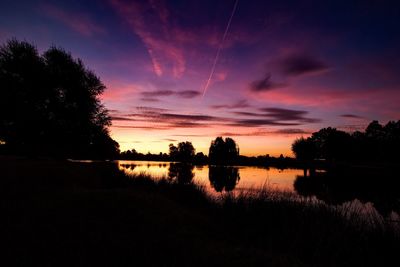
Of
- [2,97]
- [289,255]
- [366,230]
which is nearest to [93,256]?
[289,255]

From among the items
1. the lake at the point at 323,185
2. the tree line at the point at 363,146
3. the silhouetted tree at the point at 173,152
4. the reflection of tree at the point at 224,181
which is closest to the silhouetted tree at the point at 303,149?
the tree line at the point at 363,146

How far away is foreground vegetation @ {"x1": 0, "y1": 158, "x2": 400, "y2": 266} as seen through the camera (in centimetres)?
619

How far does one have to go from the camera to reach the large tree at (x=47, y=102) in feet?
93.4

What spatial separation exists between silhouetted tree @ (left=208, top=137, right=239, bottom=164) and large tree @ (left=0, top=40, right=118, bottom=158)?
95145mm

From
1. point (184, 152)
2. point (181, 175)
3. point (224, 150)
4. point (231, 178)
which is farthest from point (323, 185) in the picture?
point (184, 152)

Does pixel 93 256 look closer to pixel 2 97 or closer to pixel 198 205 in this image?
pixel 198 205

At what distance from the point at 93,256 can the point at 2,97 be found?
28491mm

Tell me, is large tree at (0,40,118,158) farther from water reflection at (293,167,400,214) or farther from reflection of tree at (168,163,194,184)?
water reflection at (293,167,400,214)

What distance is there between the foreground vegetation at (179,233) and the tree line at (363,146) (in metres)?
79.6

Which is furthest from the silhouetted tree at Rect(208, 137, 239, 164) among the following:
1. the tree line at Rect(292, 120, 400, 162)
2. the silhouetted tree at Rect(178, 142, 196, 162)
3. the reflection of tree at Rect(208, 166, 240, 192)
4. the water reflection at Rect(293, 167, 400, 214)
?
the water reflection at Rect(293, 167, 400, 214)

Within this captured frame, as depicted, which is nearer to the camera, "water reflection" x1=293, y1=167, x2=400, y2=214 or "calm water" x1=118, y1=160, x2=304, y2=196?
"water reflection" x1=293, y1=167, x2=400, y2=214

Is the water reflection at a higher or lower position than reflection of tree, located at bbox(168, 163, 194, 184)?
lower

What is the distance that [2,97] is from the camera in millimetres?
27641

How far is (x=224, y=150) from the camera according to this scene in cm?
12775
